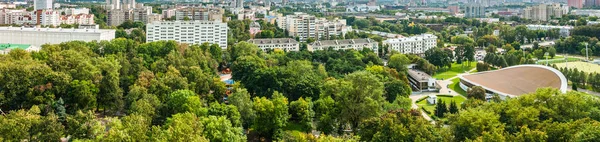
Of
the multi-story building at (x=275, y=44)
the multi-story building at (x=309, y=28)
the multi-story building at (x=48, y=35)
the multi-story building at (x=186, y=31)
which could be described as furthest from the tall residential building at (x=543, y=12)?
the multi-story building at (x=48, y=35)

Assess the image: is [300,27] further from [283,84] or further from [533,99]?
[533,99]

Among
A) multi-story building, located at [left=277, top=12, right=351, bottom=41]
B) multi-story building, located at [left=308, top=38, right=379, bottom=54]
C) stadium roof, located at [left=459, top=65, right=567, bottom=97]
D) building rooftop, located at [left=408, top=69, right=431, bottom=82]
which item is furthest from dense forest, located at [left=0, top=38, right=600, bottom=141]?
multi-story building, located at [left=277, top=12, right=351, bottom=41]

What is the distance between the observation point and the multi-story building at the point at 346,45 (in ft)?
91.6

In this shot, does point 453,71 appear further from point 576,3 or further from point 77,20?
point 576,3

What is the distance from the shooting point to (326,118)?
39.7 ft

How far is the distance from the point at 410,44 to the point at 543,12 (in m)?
24.5

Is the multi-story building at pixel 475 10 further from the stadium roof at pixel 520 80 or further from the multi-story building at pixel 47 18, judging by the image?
the multi-story building at pixel 47 18

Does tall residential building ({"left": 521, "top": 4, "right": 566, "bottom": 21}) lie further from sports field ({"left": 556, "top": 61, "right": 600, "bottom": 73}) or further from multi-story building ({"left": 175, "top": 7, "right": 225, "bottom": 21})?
multi-story building ({"left": 175, "top": 7, "right": 225, "bottom": 21})

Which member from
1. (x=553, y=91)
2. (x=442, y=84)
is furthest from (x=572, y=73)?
(x=553, y=91)

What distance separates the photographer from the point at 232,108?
11.5 metres

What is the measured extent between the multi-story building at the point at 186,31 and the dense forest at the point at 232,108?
7504 mm

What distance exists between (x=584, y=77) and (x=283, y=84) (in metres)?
11.9

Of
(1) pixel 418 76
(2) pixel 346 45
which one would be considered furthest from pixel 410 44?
(1) pixel 418 76

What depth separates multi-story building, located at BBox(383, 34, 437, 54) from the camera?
29.7 m
